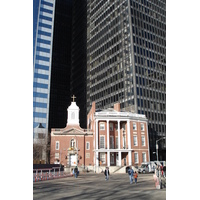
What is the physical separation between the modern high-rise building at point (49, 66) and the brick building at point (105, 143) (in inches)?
251

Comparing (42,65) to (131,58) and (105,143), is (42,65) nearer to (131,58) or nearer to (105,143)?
(131,58)

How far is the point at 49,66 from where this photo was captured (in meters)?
81.4

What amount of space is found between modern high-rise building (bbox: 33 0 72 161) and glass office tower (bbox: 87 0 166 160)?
15.8 m

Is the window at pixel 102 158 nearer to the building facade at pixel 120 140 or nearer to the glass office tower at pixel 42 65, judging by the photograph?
the building facade at pixel 120 140

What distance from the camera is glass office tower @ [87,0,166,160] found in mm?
54750

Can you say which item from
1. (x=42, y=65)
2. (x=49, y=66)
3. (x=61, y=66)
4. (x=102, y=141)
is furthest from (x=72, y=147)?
(x=61, y=66)

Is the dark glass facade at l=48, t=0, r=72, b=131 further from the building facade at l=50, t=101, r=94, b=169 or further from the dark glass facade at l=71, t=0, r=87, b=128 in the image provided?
the building facade at l=50, t=101, r=94, b=169

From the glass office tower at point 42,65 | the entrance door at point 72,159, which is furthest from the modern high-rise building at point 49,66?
the entrance door at point 72,159

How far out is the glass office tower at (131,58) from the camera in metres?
54.8

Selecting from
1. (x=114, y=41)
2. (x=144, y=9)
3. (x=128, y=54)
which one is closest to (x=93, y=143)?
(x=128, y=54)

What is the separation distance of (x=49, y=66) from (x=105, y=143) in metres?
44.2
